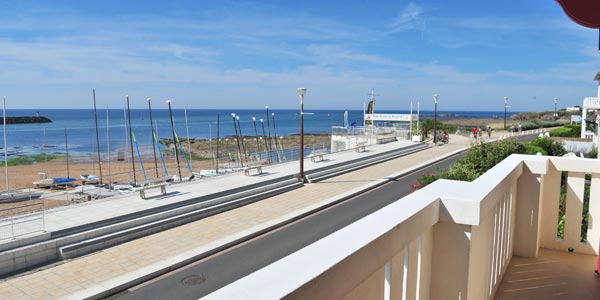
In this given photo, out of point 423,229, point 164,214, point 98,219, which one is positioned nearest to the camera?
point 423,229

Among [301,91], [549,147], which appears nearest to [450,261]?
[301,91]

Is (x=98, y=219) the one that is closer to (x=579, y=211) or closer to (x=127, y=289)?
(x=127, y=289)

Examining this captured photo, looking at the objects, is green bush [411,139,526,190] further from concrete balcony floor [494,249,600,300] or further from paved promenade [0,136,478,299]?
concrete balcony floor [494,249,600,300]

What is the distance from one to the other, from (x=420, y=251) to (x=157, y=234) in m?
10.9

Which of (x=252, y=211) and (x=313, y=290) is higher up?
(x=313, y=290)

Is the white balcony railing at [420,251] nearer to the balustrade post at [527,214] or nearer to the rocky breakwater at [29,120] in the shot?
the balustrade post at [527,214]

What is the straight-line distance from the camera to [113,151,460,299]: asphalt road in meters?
8.30

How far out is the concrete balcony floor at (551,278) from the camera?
11.0 ft

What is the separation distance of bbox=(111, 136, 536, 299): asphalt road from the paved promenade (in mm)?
368

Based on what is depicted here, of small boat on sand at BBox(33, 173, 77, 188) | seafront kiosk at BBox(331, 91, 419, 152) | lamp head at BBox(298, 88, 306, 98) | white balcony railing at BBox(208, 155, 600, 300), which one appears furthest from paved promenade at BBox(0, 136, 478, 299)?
small boat on sand at BBox(33, 173, 77, 188)

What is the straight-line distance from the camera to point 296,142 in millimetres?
71688

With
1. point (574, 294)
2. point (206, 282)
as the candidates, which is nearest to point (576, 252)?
point (574, 294)

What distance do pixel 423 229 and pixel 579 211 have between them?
351cm

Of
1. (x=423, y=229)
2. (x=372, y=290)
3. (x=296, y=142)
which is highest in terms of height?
(x=423, y=229)
